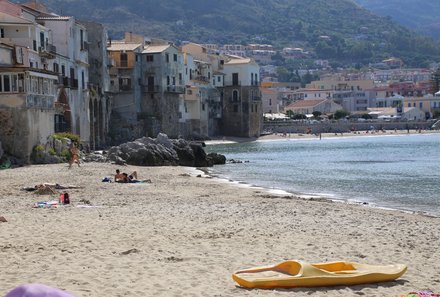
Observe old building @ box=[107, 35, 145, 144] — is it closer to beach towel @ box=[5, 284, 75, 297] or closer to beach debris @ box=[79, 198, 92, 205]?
beach debris @ box=[79, 198, 92, 205]

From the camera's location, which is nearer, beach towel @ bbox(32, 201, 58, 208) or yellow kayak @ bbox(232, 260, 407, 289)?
yellow kayak @ bbox(232, 260, 407, 289)

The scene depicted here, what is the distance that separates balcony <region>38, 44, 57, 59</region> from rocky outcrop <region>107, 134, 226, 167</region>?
8334 mm

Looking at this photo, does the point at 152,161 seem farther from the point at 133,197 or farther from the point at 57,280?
the point at 57,280

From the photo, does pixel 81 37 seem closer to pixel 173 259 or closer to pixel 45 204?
pixel 45 204

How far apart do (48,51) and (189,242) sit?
1600 inches

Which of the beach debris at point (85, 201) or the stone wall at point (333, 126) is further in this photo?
the stone wall at point (333, 126)

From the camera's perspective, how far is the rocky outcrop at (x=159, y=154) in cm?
4744

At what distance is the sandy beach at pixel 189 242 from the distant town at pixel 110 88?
16371 millimetres

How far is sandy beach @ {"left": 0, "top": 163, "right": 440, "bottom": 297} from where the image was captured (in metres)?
11.4

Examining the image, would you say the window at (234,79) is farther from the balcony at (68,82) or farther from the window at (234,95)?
the balcony at (68,82)

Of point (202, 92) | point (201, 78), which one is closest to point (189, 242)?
point (202, 92)

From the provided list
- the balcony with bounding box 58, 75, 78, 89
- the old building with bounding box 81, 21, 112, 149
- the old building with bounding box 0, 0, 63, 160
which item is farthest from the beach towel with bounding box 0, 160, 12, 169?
the old building with bounding box 81, 21, 112, 149

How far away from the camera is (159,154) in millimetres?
49062

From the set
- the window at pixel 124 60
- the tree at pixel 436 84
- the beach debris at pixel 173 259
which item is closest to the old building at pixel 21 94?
the beach debris at pixel 173 259
